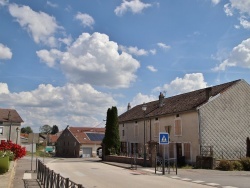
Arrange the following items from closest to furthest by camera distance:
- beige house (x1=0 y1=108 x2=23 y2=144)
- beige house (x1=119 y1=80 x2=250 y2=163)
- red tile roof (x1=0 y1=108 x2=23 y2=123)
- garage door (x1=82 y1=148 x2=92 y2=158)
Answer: beige house (x1=119 y1=80 x2=250 y2=163)
beige house (x1=0 y1=108 x2=23 y2=144)
red tile roof (x1=0 y1=108 x2=23 y2=123)
garage door (x1=82 y1=148 x2=92 y2=158)

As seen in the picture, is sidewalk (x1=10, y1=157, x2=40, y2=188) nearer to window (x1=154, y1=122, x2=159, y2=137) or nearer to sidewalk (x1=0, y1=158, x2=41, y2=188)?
sidewalk (x1=0, y1=158, x2=41, y2=188)

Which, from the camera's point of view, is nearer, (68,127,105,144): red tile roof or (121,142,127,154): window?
(121,142,127,154): window

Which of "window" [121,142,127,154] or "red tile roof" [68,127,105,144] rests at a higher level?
"red tile roof" [68,127,105,144]

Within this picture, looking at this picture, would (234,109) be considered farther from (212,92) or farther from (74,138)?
(74,138)

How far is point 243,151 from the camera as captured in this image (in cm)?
3005

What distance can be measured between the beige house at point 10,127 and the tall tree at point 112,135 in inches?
770

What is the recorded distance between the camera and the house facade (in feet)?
206

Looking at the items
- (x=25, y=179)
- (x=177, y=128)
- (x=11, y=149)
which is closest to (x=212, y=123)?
(x=177, y=128)

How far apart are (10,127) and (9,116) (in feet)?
6.05

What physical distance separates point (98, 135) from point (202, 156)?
140ft

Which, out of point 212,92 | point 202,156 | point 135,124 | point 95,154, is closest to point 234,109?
point 212,92

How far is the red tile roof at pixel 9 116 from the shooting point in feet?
178

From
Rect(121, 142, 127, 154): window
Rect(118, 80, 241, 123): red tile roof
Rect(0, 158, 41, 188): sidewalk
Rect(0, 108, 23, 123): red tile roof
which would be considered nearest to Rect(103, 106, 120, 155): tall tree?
Rect(118, 80, 241, 123): red tile roof

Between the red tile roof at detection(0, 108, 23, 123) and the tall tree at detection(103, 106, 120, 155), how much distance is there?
20.8m
